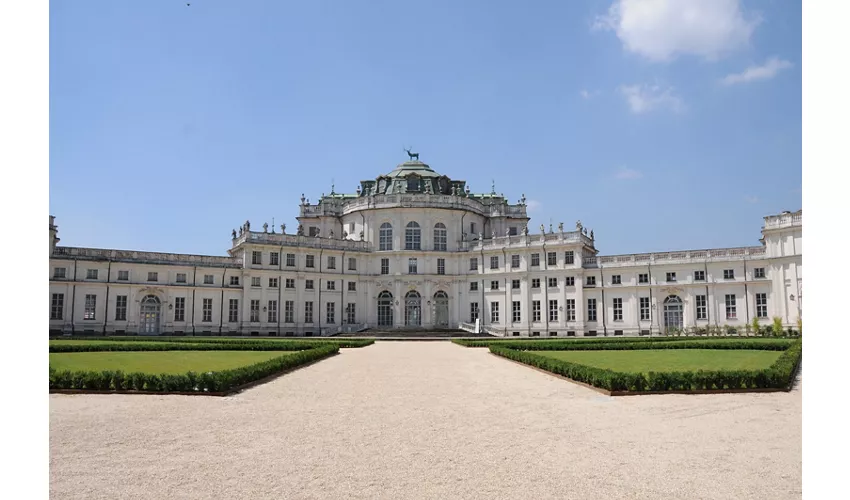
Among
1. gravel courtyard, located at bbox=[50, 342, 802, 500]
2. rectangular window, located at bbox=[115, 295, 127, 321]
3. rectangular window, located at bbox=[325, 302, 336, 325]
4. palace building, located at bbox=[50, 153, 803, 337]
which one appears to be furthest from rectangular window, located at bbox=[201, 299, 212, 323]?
gravel courtyard, located at bbox=[50, 342, 802, 500]

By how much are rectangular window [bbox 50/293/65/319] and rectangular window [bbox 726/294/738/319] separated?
5378 centimetres

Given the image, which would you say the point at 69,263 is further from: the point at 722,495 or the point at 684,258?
the point at 722,495

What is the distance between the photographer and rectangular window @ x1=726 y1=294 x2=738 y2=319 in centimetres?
5316

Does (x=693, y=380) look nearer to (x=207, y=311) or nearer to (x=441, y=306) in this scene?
(x=207, y=311)

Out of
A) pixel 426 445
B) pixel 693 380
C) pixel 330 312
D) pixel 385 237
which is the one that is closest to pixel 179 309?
pixel 330 312

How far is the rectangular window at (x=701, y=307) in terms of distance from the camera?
54.5m

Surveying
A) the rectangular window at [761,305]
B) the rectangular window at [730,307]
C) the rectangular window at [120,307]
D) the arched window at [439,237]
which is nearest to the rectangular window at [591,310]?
the rectangular window at [730,307]

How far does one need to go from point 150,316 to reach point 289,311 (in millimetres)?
12197

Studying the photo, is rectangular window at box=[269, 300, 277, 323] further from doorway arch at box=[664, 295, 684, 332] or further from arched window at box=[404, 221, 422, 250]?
doorway arch at box=[664, 295, 684, 332]

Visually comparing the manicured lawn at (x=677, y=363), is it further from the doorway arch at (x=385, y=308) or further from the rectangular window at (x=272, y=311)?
the doorway arch at (x=385, y=308)

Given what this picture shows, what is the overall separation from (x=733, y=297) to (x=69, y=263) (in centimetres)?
5431

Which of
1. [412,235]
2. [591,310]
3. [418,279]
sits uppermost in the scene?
[412,235]

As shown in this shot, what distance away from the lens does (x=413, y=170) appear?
2810 inches
